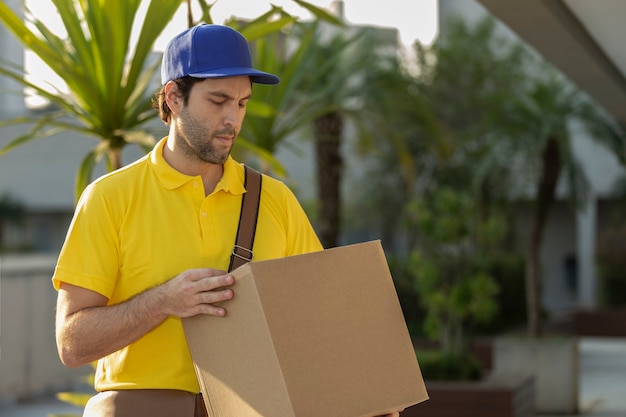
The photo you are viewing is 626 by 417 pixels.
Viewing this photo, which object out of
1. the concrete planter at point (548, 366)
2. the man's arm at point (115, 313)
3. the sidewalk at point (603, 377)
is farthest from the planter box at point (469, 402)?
the man's arm at point (115, 313)

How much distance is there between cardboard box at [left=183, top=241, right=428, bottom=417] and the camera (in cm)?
209

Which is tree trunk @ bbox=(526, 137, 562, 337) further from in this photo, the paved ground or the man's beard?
the man's beard

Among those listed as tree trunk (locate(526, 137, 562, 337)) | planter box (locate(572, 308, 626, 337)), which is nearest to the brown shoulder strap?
tree trunk (locate(526, 137, 562, 337))

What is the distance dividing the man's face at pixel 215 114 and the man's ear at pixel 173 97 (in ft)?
0.11

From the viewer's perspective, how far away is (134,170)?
2.41m

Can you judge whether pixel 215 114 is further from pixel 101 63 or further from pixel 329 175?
pixel 329 175

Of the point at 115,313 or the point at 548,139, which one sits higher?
the point at 548,139

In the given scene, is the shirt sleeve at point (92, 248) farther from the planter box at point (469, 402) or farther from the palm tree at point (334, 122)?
the palm tree at point (334, 122)

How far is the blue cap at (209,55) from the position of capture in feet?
7.61

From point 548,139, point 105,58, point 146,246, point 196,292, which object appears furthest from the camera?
point 548,139

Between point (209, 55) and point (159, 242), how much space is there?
407 millimetres

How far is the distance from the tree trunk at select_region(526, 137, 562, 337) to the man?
33.5ft

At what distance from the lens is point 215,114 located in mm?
2311

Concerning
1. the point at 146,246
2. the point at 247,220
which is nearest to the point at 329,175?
the point at 247,220
